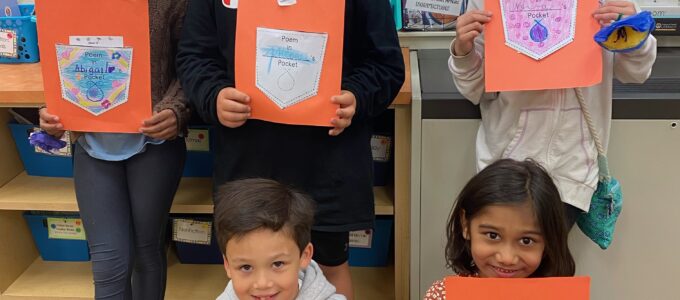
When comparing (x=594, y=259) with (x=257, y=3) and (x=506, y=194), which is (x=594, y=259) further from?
(x=257, y=3)

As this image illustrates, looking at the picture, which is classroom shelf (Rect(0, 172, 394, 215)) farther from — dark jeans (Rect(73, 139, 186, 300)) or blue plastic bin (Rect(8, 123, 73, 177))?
dark jeans (Rect(73, 139, 186, 300))

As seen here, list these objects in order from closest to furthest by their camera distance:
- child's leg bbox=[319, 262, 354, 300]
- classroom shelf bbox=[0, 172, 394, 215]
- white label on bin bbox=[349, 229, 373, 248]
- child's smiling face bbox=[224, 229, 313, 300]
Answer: child's smiling face bbox=[224, 229, 313, 300]
child's leg bbox=[319, 262, 354, 300]
classroom shelf bbox=[0, 172, 394, 215]
white label on bin bbox=[349, 229, 373, 248]

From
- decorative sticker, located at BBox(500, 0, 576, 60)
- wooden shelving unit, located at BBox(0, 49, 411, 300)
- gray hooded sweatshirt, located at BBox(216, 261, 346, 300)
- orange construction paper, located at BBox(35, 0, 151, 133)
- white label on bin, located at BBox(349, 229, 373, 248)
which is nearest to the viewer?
gray hooded sweatshirt, located at BBox(216, 261, 346, 300)

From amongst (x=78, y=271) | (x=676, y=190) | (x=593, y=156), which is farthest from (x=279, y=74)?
(x=78, y=271)

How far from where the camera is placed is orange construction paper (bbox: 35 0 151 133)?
1578 mm

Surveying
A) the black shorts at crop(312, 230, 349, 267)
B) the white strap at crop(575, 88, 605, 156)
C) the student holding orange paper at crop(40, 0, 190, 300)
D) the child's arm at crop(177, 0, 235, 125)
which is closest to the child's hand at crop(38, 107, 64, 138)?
the student holding orange paper at crop(40, 0, 190, 300)

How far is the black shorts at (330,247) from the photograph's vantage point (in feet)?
5.30

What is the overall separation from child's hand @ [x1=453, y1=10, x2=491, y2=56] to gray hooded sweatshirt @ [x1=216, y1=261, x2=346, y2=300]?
1.82 ft

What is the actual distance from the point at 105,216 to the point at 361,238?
79cm

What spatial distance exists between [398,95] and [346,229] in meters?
0.35

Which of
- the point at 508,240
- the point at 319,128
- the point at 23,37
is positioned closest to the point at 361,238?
the point at 319,128

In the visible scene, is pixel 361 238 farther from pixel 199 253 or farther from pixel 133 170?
pixel 133 170

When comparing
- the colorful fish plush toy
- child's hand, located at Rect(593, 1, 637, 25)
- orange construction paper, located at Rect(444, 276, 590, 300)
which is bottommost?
orange construction paper, located at Rect(444, 276, 590, 300)

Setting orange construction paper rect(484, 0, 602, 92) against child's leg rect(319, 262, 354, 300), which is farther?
child's leg rect(319, 262, 354, 300)
